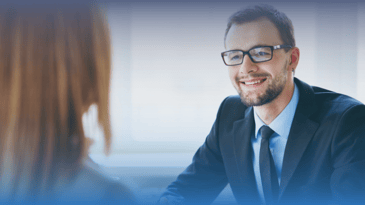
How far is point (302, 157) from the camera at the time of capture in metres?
1.13

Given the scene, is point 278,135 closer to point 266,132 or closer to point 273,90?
point 266,132

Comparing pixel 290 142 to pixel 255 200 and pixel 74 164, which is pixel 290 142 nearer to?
pixel 255 200

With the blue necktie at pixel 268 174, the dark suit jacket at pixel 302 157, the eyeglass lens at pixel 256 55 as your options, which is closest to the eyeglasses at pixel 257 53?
the eyeglass lens at pixel 256 55

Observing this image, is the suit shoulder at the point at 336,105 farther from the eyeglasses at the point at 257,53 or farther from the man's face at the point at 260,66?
the eyeglasses at the point at 257,53

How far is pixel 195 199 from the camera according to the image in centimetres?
141

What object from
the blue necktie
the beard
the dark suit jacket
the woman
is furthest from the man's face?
the woman

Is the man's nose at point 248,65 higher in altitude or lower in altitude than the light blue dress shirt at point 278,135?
higher

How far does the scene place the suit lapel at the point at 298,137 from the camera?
112cm

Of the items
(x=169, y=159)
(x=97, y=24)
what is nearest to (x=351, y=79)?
(x=169, y=159)

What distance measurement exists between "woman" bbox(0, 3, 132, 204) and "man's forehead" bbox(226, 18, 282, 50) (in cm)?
94

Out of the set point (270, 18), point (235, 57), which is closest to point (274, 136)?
point (235, 57)

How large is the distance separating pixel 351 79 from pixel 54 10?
2148 mm

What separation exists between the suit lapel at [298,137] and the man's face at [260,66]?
6.2 inches

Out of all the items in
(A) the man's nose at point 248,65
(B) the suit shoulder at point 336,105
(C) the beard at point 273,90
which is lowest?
(B) the suit shoulder at point 336,105
